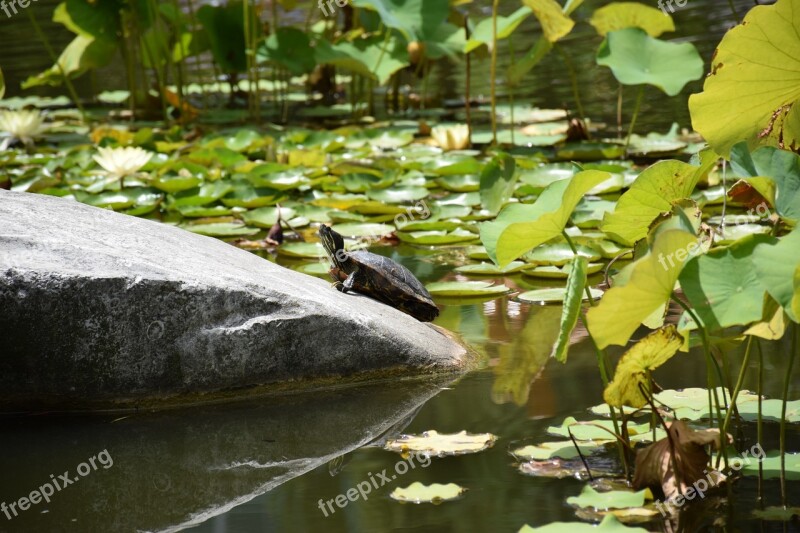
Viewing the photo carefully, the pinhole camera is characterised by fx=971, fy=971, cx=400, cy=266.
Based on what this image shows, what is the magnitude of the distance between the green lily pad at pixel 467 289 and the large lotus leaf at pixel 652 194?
1.35m

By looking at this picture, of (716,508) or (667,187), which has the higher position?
(667,187)

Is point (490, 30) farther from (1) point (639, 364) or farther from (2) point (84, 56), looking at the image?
(1) point (639, 364)

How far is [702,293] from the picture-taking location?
1814mm

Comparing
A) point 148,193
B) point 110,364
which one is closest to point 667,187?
point 110,364

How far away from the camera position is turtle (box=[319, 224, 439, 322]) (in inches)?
126

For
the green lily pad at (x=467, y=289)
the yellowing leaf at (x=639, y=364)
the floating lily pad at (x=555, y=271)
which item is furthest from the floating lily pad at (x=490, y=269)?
the yellowing leaf at (x=639, y=364)

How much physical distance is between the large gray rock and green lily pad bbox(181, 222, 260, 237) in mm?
1758

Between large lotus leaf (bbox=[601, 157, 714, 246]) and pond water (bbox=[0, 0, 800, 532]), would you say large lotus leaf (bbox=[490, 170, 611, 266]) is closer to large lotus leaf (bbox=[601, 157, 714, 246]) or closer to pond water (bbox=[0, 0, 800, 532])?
large lotus leaf (bbox=[601, 157, 714, 246])

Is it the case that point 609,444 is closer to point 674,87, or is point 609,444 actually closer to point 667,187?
point 667,187

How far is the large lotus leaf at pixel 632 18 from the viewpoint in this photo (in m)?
5.81

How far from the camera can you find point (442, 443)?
232 centimetres

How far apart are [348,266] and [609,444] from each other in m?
1.33

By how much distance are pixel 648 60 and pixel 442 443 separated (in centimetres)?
382

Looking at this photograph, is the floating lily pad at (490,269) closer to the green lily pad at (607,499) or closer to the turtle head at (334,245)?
the turtle head at (334,245)
